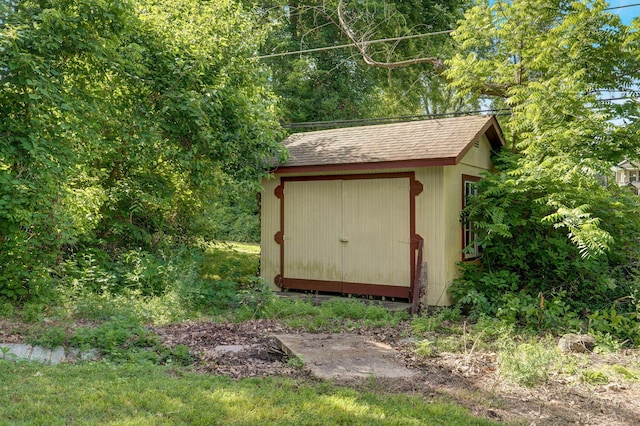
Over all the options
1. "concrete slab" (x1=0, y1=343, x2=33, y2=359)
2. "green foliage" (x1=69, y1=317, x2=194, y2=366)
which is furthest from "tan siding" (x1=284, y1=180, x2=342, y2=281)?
"concrete slab" (x1=0, y1=343, x2=33, y2=359)

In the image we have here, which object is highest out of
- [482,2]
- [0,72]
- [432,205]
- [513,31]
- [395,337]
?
[482,2]

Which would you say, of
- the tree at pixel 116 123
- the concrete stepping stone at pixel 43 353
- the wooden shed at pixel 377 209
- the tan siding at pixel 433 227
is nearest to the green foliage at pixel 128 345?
the concrete stepping stone at pixel 43 353

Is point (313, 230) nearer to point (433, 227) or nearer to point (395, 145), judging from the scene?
point (395, 145)

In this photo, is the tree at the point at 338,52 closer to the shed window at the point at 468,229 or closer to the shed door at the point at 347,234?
the shed door at the point at 347,234

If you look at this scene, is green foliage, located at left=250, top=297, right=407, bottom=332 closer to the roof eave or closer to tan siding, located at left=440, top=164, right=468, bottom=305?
tan siding, located at left=440, top=164, right=468, bottom=305

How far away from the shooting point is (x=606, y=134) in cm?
764

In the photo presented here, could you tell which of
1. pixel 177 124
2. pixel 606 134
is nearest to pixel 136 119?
pixel 177 124

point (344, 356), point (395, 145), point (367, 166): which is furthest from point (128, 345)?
point (395, 145)

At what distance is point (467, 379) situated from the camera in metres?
4.57

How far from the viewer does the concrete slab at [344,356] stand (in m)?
4.60

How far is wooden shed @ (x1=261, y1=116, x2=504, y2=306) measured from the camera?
7.89m

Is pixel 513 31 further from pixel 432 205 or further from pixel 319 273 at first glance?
pixel 319 273

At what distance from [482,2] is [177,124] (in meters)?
7.66

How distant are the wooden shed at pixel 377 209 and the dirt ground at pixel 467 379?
7.19ft
